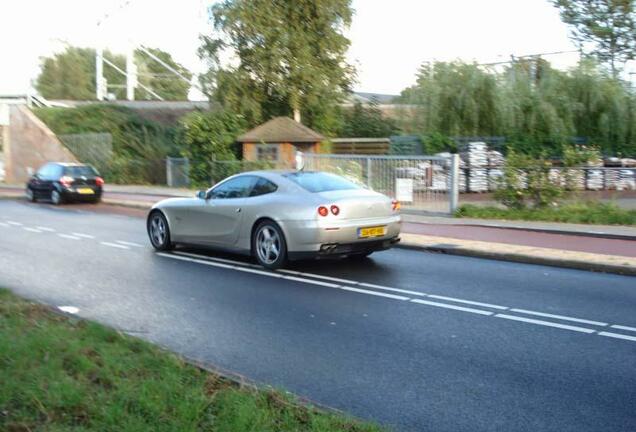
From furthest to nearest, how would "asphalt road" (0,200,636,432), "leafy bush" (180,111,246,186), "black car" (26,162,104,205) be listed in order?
"leafy bush" (180,111,246,186), "black car" (26,162,104,205), "asphalt road" (0,200,636,432)

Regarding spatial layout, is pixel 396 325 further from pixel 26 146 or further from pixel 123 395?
pixel 26 146

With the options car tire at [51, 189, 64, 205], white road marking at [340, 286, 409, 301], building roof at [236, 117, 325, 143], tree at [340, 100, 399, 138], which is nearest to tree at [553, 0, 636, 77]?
tree at [340, 100, 399, 138]

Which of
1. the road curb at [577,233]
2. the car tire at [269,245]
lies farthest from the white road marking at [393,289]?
the road curb at [577,233]

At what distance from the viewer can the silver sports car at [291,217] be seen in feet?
31.7

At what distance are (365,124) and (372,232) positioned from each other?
25990mm

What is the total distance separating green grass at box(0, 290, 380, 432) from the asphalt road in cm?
67

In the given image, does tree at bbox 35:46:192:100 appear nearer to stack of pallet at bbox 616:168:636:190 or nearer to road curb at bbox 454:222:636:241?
stack of pallet at bbox 616:168:636:190

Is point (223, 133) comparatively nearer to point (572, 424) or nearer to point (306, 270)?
point (306, 270)

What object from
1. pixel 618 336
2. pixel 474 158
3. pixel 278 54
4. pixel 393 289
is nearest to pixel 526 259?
pixel 393 289

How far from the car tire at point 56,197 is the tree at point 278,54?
29.4 feet

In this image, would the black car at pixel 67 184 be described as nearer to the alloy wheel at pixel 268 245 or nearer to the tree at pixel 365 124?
the tree at pixel 365 124

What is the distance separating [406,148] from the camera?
2667cm

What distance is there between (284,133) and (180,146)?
19.5 ft

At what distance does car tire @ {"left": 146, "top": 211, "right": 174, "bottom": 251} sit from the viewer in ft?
39.4
